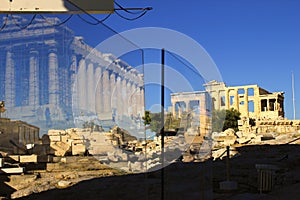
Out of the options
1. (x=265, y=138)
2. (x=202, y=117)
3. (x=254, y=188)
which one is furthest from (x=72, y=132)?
(x=265, y=138)

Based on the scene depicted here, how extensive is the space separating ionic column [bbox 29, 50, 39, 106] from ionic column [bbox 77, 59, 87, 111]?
425 millimetres

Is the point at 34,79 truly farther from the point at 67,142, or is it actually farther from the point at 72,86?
the point at 67,142

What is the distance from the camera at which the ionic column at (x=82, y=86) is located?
4.19 metres

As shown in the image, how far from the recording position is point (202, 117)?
20.5 feet

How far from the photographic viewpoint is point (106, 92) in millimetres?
4312

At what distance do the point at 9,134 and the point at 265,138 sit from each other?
26.2 metres

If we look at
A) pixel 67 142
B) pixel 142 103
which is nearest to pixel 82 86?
pixel 142 103

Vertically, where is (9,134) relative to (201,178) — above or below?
above

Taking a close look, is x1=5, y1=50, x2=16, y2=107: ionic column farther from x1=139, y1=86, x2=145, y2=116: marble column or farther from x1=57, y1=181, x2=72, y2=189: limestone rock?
x1=57, y1=181, x2=72, y2=189: limestone rock

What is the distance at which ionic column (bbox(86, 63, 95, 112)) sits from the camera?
4.21 metres

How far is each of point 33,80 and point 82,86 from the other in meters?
0.50

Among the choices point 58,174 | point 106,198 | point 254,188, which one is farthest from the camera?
point 254,188

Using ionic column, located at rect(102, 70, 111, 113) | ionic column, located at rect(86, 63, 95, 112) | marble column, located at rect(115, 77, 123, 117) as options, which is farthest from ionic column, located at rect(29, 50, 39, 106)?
marble column, located at rect(115, 77, 123, 117)

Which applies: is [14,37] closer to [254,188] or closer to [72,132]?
[72,132]
